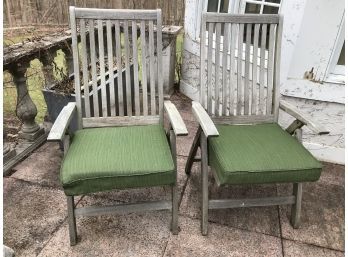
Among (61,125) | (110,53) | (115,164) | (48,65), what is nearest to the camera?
(115,164)

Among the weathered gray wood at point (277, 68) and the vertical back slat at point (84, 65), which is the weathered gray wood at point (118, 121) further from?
the weathered gray wood at point (277, 68)

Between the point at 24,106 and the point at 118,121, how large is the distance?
119cm

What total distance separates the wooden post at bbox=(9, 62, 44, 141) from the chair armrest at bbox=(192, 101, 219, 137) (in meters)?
1.71

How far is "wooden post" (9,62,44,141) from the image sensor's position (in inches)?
118

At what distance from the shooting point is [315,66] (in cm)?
299

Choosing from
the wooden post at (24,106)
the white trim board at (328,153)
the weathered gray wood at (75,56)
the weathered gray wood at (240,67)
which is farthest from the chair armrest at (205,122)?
the wooden post at (24,106)

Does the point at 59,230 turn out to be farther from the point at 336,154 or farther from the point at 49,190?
the point at 336,154

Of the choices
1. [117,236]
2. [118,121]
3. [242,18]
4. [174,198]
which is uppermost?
[242,18]

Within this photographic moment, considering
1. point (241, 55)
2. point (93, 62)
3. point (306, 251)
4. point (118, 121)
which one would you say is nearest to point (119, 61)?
point (93, 62)

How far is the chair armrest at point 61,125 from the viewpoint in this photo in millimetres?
1952

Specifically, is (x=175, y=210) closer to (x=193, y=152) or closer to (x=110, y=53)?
(x=193, y=152)

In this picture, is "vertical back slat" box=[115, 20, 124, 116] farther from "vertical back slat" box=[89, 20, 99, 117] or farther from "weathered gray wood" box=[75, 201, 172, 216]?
"weathered gray wood" box=[75, 201, 172, 216]

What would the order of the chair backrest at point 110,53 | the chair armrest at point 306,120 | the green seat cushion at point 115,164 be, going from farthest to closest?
the chair backrest at point 110,53
the chair armrest at point 306,120
the green seat cushion at point 115,164

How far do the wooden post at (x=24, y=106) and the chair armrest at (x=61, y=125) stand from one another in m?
0.92
